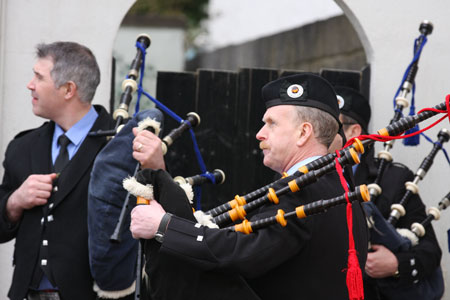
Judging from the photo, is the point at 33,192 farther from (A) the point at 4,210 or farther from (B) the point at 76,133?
(B) the point at 76,133

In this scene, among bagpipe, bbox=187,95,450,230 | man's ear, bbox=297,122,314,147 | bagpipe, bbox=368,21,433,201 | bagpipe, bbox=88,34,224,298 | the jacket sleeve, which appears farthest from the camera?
bagpipe, bbox=368,21,433,201

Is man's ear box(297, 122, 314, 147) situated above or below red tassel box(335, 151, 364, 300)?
above

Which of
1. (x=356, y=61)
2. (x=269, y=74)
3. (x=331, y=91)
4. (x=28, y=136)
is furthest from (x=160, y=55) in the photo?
(x=331, y=91)

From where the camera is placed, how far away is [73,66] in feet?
13.2

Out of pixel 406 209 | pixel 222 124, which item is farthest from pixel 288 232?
pixel 222 124

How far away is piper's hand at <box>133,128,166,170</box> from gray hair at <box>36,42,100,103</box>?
3.42 ft

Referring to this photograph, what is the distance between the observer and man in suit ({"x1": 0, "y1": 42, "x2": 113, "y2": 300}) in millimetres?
3703

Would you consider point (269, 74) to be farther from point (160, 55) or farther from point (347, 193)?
point (160, 55)

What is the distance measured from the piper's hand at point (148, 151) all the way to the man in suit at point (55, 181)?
814 millimetres

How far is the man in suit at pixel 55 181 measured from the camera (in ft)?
12.1

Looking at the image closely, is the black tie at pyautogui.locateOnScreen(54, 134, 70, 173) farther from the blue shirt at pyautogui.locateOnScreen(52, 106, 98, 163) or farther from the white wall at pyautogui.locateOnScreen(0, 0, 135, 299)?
the white wall at pyautogui.locateOnScreen(0, 0, 135, 299)

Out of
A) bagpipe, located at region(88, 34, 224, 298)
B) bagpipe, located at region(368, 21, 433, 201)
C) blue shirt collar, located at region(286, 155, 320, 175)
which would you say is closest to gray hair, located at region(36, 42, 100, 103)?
bagpipe, located at region(88, 34, 224, 298)

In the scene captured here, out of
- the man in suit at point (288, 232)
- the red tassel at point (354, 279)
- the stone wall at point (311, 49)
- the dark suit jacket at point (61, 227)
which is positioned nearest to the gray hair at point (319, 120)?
the man in suit at point (288, 232)

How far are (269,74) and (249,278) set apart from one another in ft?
8.25
